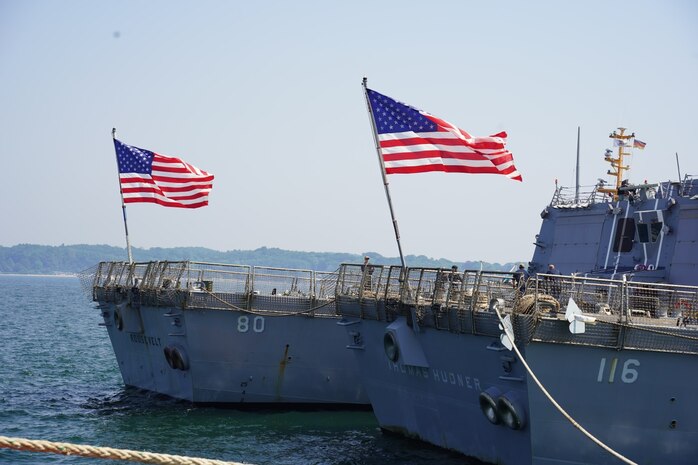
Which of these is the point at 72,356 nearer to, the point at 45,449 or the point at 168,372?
the point at 168,372

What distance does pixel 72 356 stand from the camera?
4428 centimetres

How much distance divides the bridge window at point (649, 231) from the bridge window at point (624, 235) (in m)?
0.36

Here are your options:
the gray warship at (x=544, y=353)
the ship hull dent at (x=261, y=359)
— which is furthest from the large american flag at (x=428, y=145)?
the ship hull dent at (x=261, y=359)

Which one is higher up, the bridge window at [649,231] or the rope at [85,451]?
the bridge window at [649,231]

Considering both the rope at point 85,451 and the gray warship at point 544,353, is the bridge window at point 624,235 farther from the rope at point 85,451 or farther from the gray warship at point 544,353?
the rope at point 85,451

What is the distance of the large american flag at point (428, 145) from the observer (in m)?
20.0

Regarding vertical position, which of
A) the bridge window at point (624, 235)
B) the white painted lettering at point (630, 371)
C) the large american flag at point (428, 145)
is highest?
the large american flag at point (428, 145)

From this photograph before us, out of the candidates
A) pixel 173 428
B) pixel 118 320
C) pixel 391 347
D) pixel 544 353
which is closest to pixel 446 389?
pixel 391 347

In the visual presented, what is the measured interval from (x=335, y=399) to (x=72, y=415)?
7.07m

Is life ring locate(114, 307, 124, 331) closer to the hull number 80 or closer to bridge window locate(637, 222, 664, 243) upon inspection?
the hull number 80

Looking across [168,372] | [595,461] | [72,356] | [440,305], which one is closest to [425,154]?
[440,305]

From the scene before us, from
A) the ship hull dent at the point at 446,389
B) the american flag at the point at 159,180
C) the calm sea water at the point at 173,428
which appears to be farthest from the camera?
the american flag at the point at 159,180

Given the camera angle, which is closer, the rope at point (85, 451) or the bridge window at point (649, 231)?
the rope at point (85, 451)

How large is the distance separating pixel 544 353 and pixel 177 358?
13148 mm
